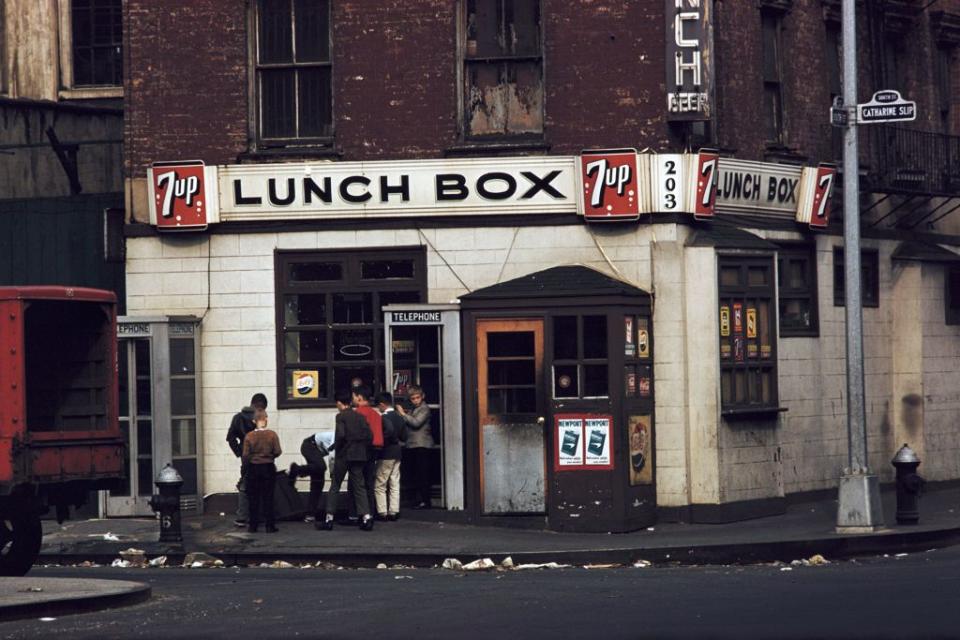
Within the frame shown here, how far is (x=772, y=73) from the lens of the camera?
25.5 metres

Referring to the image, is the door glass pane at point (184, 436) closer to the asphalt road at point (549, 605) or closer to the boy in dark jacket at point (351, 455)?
the boy in dark jacket at point (351, 455)

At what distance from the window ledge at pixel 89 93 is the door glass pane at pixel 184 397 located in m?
6.77

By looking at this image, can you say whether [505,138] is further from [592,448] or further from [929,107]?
[929,107]

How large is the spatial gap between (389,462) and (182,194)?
14.4 feet

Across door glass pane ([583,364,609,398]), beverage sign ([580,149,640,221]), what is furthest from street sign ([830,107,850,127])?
door glass pane ([583,364,609,398])

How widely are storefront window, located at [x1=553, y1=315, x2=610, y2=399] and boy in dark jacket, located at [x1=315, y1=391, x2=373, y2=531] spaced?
2360 mm

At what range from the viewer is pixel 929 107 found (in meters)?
29.4

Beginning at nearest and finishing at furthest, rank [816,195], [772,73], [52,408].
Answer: [52,408] → [772,73] → [816,195]

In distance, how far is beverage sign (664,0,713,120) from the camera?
22.8 m

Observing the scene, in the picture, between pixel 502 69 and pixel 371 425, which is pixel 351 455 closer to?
pixel 371 425

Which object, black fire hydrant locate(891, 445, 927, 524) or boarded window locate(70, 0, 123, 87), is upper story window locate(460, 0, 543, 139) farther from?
boarded window locate(70, 0, 123, 87)

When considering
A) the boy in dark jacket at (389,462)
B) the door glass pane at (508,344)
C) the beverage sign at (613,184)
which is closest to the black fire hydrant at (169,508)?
the boy in dark jacket at (389,462)

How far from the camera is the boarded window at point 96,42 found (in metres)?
29.1

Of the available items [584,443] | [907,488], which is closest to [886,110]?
[907,488]
